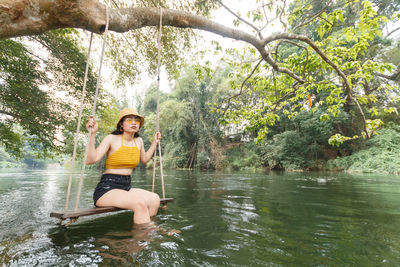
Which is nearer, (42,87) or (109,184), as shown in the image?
(109,184)

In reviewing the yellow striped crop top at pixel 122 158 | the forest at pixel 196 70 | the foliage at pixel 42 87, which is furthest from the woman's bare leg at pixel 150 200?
the foliage at pixel 42 87

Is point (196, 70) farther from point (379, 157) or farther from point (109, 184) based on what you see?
point (379, 157)

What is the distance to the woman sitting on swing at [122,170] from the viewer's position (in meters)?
2.38

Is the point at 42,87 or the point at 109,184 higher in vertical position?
the point at 42,87

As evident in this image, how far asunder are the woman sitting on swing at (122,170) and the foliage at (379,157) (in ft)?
48.2

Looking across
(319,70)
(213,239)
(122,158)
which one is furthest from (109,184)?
(319,70)

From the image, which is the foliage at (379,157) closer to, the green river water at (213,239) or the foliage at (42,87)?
the green river water at (213,239)

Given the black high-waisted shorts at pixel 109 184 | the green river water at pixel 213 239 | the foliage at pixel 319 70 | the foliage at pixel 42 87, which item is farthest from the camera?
the foliage at pixel 42 87

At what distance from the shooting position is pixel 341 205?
12.2 ft

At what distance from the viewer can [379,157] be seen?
14.0m

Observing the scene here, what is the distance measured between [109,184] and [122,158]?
331 mm

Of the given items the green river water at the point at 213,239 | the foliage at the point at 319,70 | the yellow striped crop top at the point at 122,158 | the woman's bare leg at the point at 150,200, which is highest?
the foliage at the point at 319,70

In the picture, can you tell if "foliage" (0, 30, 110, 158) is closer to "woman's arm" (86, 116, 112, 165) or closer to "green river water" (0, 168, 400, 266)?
"green river water" (0, 168, 400, 266)

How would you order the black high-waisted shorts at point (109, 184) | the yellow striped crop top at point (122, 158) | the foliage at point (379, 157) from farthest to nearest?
the foliage at point (379, 157) → the yellow striped crop top at point (122, 158) → the black high-waisted shorts at point (109, 184)
